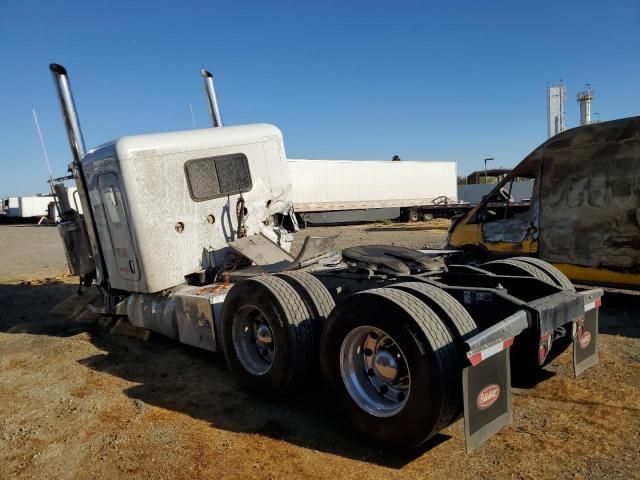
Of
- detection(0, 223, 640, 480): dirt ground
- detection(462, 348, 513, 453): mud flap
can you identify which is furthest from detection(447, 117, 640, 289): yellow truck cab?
detection(462, 348, 513, 453): mud flap

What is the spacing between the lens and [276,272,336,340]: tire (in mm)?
4145

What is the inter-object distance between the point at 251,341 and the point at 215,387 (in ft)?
1.94

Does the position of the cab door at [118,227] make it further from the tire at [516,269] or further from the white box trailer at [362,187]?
the white box trailer at [362,187]

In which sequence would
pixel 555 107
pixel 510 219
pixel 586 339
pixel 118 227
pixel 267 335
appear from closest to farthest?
pixel 586 339 < pixel 267 335 < pixel 118 227 < pixel 510 219 < pixel 555 107

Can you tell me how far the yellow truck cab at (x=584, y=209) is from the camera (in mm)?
6715

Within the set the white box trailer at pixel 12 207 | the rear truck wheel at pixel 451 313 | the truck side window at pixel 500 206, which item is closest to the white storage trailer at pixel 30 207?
the white box trailer at pixel 12 207

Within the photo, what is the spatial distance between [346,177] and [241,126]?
904 inches

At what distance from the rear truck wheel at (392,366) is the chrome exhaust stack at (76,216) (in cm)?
451

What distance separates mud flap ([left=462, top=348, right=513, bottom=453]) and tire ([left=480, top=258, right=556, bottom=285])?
1844 millimetres

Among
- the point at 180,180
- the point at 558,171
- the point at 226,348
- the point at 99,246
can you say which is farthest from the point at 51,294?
the point at 558,171

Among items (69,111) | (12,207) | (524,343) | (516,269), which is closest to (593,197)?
(516,269)

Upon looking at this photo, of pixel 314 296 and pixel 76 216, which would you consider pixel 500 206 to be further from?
pixel 76 216

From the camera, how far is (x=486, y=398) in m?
2.98

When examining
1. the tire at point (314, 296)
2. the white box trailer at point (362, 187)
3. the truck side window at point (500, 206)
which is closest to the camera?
the tire at point (314, 296)
